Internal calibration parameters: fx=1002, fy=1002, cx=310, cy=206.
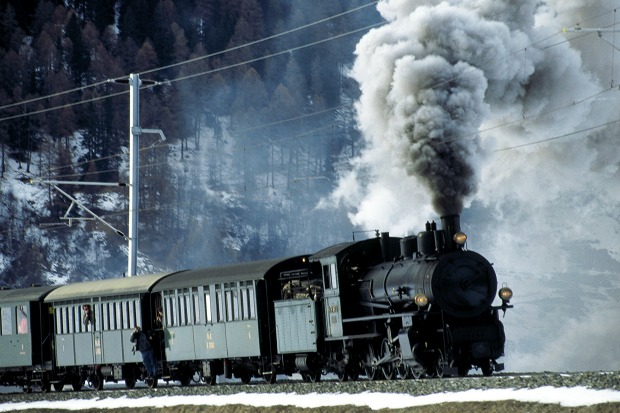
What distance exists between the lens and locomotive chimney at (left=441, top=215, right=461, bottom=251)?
2164 centimetres

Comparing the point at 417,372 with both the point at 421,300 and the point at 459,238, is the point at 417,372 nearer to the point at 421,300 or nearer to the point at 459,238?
the point at 421,300

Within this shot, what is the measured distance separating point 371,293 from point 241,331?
4.62m

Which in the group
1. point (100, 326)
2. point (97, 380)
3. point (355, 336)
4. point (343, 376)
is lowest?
point (343, 376)

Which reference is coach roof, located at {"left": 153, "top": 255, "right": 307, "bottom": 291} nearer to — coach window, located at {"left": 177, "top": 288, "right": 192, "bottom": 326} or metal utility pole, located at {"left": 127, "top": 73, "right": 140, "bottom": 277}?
coach window, located at {"left": 177, "top": 288, "right": 192, "bottom": 326}

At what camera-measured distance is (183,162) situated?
115250 millimetres

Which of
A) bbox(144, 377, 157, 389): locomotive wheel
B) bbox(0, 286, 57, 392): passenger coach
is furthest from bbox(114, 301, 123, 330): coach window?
bbox(0, 286, 57, 392): passenger coach

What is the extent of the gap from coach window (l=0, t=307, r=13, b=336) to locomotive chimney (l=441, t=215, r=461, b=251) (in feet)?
57.9

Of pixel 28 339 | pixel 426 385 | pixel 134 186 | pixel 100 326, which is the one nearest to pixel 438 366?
pixel 426 385

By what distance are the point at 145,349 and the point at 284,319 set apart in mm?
5482

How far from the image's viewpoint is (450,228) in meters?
22.1

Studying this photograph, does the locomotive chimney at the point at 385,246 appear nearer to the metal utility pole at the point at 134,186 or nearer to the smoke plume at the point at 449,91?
the smoke plume at the point at 449,91

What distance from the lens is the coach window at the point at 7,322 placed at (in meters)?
33.8

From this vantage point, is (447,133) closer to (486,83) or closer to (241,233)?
(486,83)

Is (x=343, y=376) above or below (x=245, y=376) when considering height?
below
